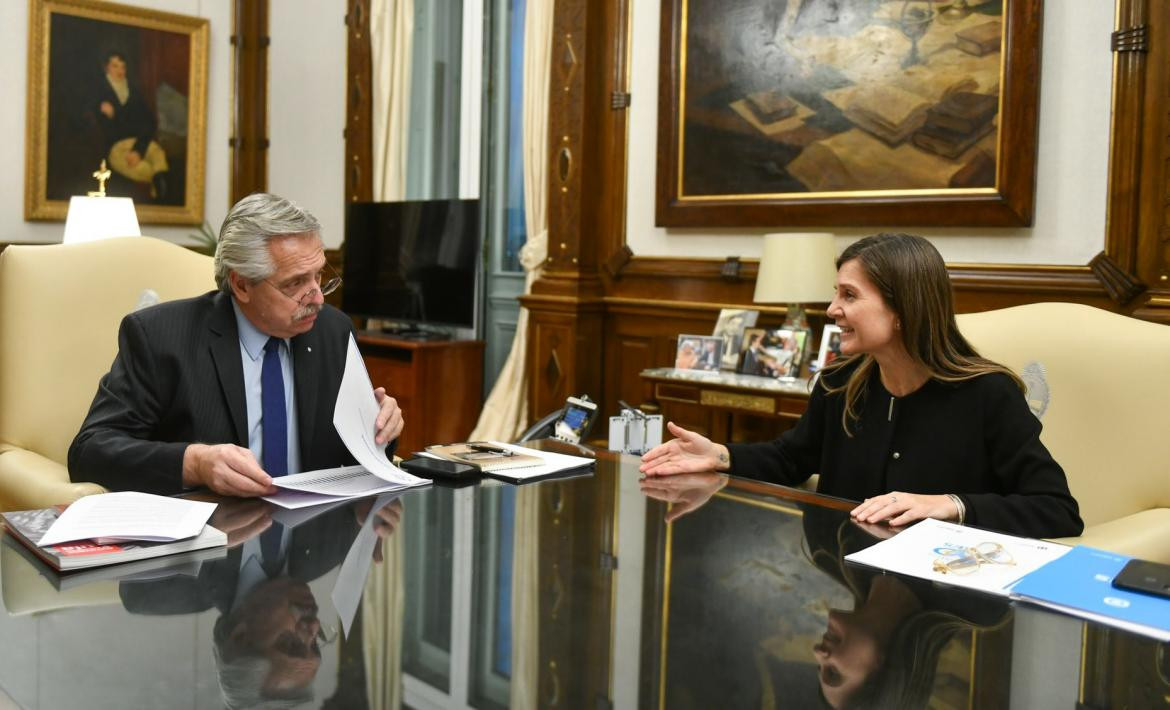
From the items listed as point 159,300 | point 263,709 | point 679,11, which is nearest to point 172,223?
point 679,11

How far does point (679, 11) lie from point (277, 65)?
364 cm

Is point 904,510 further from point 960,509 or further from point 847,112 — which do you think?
point 847,112

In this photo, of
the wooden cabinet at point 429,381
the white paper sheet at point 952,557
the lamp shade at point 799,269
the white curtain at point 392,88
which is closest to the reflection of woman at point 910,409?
the white paper sheet at point 952,557

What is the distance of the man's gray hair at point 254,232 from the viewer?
2.26 meters

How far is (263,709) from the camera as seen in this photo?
1.02 m

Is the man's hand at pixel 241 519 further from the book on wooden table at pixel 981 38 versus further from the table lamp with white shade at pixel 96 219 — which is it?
the book on wooden table at pixel 981 38

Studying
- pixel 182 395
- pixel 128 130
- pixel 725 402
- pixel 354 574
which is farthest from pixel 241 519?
pixel 128 130

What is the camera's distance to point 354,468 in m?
2.16

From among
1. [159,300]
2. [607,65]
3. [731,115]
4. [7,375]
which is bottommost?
[7,375]

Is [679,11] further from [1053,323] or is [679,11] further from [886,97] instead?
[1053,323]

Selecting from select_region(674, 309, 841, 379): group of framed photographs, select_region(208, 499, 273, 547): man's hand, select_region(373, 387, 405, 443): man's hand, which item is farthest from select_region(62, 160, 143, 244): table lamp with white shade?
select_region(208, 499, 273, 547): man's hand

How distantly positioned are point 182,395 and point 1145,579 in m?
1.84

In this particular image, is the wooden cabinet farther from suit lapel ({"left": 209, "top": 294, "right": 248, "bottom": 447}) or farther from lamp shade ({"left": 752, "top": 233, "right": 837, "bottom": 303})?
suit lapel ({"left": 209, "top": 294, "right": 248, "bottom": 447})

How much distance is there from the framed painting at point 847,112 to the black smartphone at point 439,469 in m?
2.69
